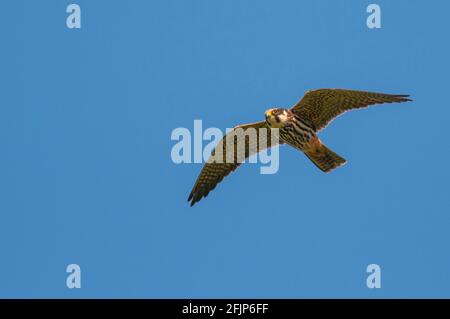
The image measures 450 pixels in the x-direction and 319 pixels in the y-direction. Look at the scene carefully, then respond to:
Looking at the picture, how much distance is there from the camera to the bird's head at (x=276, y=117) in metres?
14.2

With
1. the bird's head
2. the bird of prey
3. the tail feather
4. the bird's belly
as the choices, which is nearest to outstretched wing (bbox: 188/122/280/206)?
the bird of prey

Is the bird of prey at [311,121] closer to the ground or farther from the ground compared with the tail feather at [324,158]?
farther from the ground

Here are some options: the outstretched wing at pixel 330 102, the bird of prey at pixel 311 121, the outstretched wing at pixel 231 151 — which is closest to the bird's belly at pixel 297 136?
the bird of prey at pixel 311 121

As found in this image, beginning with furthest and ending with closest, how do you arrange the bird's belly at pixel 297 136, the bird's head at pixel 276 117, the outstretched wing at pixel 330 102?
the bird's belly at pixel 297 136, the bird's head at pixel 276 117, the outstretched wing at pixel 330 102

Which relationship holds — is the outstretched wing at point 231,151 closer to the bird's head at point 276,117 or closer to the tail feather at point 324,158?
the bird's head at point 276,117

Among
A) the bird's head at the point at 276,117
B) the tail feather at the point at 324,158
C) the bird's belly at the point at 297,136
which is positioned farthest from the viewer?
the tail feather at the point at 324,158

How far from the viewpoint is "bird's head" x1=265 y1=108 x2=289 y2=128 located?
14.2 meters

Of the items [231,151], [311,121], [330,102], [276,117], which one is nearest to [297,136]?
[311,121]

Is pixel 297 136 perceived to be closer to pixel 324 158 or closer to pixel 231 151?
pixel 324 158

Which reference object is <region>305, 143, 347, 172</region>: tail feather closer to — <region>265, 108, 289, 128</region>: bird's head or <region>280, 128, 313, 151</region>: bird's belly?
<region>280, 128, 313, 151</region>: bird's belly

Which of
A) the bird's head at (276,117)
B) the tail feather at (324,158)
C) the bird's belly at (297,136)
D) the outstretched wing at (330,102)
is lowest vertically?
the tail feather at (324,158)
